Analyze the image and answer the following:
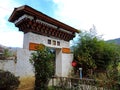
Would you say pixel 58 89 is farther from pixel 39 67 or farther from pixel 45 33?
pixel 45 33

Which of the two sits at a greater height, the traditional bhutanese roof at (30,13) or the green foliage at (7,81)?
the traditional bhutanese roof at (30,13)

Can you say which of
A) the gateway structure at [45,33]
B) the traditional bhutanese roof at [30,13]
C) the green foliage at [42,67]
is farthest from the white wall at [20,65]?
the traditional bhutanese roof at [30,13]

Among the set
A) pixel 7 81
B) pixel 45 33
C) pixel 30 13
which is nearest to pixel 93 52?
pixel 45 33

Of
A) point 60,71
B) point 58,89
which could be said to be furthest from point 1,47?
point 60,71

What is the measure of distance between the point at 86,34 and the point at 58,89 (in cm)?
466

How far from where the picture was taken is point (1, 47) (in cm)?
840

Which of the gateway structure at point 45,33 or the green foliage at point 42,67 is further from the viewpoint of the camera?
the gateway structure at point 45,33

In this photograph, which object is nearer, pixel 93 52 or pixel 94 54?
pixel 93 52

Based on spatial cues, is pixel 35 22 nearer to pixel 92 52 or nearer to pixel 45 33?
pixel 45 33

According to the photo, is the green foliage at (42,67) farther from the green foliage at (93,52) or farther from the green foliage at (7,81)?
the green foliage at (93,52)

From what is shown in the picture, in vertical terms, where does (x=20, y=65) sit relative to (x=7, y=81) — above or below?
above

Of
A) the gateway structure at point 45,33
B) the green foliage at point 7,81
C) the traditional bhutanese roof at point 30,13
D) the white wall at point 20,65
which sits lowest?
the green foliage at point 7,81

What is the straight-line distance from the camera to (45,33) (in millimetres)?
10336

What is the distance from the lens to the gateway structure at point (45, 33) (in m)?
9.33
